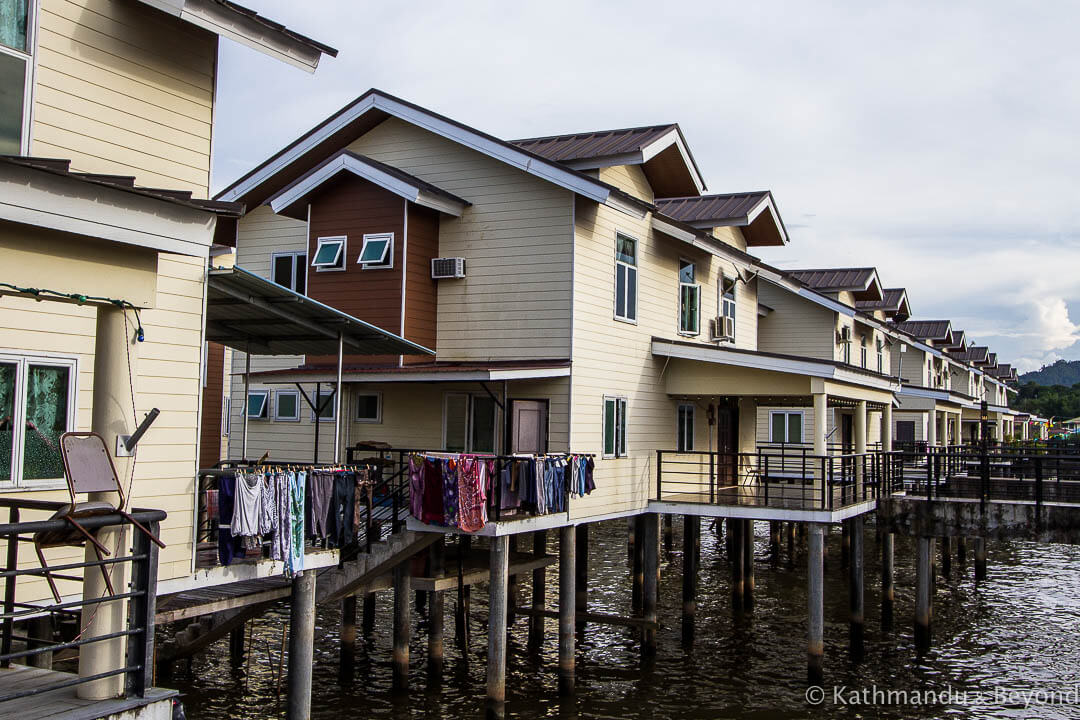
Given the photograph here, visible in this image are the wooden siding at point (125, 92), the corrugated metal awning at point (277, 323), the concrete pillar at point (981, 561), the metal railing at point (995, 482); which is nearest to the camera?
the wooden siding at point (125, 92)

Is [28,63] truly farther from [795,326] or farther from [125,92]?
[795,326]

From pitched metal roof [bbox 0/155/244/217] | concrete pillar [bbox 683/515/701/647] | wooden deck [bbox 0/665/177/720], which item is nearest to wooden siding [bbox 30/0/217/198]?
pitched metal roof [bbox 0/155/244/217]

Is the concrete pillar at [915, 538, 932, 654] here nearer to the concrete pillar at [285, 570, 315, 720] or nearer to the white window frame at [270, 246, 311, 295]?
the concrete pillar at [285, 570, 315, 720]

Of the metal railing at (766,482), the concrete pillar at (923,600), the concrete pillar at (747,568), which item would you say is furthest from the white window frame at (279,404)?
the concrete pillar at (923,600)

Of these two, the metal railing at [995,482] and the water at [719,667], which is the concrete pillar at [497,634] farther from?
the metal railing at [995,482]

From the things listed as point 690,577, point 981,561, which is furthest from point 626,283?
point 981,561

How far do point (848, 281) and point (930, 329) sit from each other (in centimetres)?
2174

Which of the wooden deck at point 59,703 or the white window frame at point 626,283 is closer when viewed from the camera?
the wooden deck at point 59,703

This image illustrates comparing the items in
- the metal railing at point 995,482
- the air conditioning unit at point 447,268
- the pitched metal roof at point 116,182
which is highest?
the air conditioning unit at point 447,268

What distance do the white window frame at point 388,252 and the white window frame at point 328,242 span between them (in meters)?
0.41

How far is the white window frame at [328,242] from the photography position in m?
20.3

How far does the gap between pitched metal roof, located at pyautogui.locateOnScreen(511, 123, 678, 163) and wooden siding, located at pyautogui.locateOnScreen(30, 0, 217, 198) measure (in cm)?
1032

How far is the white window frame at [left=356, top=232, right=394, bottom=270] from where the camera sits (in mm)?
19609

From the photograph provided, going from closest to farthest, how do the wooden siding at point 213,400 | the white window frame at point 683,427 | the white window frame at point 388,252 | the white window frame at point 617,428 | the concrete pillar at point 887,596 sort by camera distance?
the white window frame at point 617,428 → the white window frame at point 388,252 → the white window frame at point 683,427 → the concrete pillar at point 887,596 → the wooden siding at point 213,400
